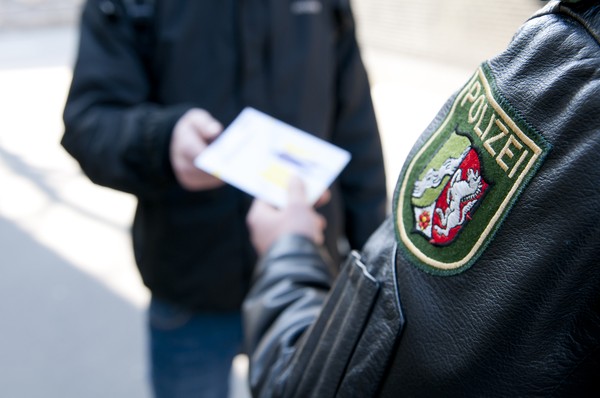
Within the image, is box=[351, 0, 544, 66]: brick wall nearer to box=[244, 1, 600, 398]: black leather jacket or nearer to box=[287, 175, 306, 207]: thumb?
box=[287, 175, 306, 207]: thumb

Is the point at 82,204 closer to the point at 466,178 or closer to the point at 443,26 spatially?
the point at 466,178

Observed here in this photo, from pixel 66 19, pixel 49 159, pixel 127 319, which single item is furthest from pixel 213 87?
pixel 66 19

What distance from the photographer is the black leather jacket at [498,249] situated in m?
0.54

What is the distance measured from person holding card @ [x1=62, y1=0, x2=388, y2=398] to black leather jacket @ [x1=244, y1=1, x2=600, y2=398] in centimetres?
80

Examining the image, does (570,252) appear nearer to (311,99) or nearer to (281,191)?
(281,191)

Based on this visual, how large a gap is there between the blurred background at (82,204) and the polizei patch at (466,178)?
0.57ft

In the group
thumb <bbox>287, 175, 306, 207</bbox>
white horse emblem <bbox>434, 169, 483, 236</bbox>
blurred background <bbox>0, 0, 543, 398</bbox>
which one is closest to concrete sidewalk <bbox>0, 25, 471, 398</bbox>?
blurred background <bbox>0, 0, 543, 398</bbox>

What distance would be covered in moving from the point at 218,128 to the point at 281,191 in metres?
0.21

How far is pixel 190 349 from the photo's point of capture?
1.78 m

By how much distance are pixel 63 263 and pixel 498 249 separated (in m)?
3.08

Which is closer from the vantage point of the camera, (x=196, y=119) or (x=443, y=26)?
(x=196, y=119)

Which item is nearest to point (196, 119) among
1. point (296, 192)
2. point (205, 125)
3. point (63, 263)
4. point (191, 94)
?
point (205, 125)

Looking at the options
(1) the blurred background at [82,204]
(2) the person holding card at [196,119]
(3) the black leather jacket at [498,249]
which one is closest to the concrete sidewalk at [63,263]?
(1) the blurred background at [82,204]

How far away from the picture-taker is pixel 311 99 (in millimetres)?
1639
